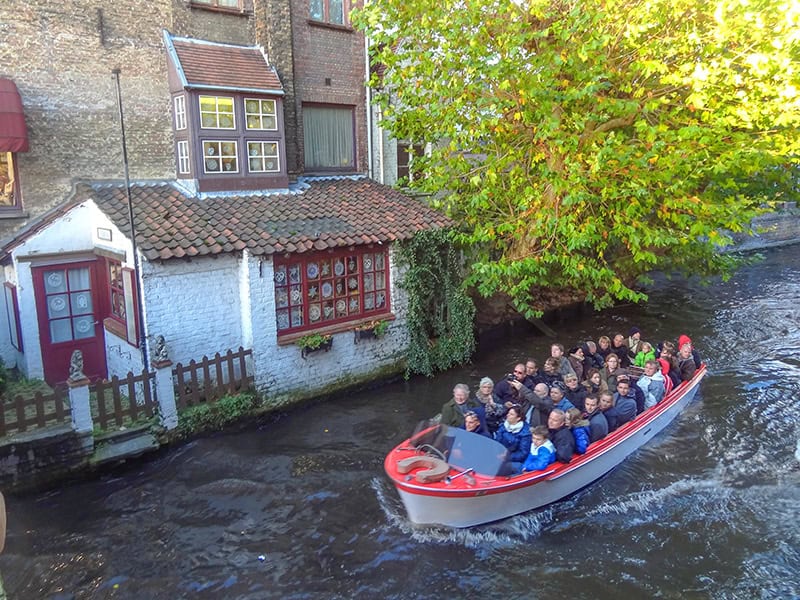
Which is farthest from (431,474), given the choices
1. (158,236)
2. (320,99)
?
(320,99)

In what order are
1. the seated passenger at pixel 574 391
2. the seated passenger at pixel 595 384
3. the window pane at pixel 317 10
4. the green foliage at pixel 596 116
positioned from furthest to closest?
the window pane at pixel 317 10 → the seated passenger at pixel 595 384 → the green foliage at pixel 596 116 → the seated passenger at pixel 574 391

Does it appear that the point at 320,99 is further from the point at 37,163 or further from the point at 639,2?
the point at 639,2

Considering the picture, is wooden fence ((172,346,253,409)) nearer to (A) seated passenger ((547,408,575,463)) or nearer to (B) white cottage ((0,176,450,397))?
(B) white cottage ((0,176,450,397))

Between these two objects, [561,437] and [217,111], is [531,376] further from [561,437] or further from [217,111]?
[217,111]

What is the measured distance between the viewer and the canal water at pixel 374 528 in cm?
770

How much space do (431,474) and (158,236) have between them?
Answer: 247 inches

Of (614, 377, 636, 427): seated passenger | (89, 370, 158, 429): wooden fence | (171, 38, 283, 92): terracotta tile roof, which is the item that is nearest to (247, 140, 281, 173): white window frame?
(171, 38, 283, 92): terracotta tile roof

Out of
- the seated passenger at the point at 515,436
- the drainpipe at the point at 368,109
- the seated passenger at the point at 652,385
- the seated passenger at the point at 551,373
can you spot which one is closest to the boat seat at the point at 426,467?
the seated passenger at the point at 515,436

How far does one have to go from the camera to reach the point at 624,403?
10.4m

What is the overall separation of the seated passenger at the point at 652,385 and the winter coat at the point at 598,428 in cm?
172

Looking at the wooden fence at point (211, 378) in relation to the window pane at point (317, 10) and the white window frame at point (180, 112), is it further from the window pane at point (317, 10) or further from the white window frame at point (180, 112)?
the window pane at point (317, 10)

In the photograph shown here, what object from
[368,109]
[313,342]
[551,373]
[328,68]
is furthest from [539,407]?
[328,68]

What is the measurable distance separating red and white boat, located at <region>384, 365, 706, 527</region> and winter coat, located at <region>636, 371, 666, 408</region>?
200cm

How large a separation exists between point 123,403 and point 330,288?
445 cm
